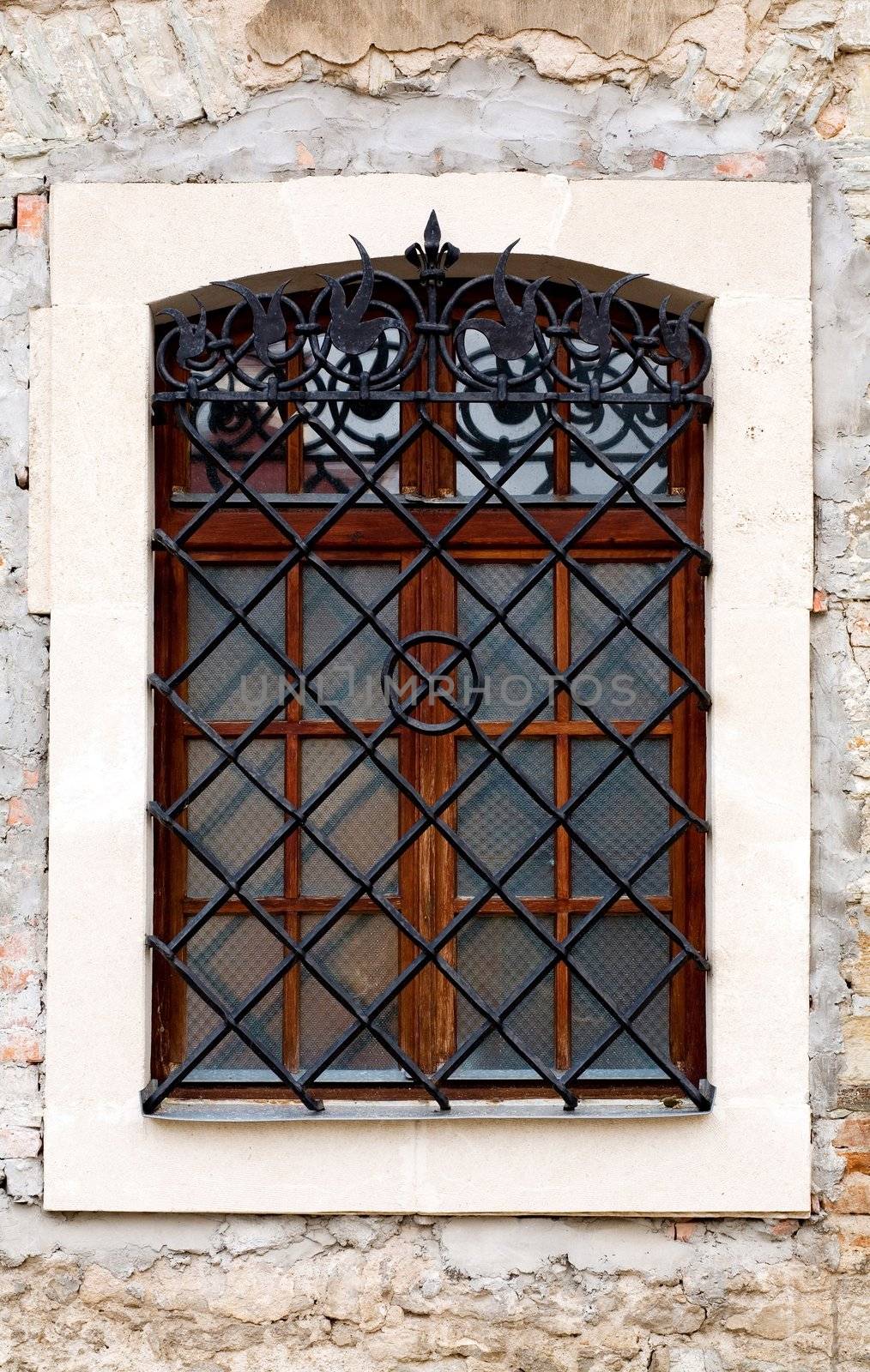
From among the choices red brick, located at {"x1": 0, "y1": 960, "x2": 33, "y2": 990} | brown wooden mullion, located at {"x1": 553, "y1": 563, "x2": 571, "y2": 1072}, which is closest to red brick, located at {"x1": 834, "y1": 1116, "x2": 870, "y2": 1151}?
brown wooden mullion, located at {"x1": 553, "y1": 563, "x2": 571, "y2": 1072}

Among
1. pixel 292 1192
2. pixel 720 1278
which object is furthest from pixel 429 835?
pixel 720 1278

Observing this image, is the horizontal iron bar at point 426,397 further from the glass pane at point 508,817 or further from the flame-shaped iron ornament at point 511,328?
the glass pane at point 508,817

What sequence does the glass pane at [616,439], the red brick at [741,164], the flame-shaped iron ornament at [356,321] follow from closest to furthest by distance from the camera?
the flame-shaped iron ornament at [356,321] < the red brick at [741,164] < the glass pane at [616,439]

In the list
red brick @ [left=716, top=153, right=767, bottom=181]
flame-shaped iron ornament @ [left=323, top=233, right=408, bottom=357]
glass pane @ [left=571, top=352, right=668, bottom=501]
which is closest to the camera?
flame-shaped iron ornament @ [left=323, top=233, right=408, bottom=357]

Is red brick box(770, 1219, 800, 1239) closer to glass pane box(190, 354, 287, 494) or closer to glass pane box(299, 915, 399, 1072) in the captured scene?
glass pane box(299, 915, 399, 1072)

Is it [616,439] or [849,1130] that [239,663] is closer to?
[616,439]

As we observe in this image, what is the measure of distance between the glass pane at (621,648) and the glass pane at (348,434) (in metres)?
0.54

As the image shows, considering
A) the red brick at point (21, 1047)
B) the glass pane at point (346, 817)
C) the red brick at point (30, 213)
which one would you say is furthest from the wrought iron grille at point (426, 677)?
the red brick at point (30, 213)

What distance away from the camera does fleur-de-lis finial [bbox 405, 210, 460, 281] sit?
2260 mm

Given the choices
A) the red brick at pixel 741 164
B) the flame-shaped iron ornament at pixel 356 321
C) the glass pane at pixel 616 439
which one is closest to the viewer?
the flame-shaped iron ornament at pixel 356 321

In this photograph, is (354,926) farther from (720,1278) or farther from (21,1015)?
(720,1278)

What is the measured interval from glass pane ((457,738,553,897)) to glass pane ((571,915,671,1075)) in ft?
0.56

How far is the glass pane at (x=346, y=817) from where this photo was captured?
2420 mm

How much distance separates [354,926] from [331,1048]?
28 centimetres
